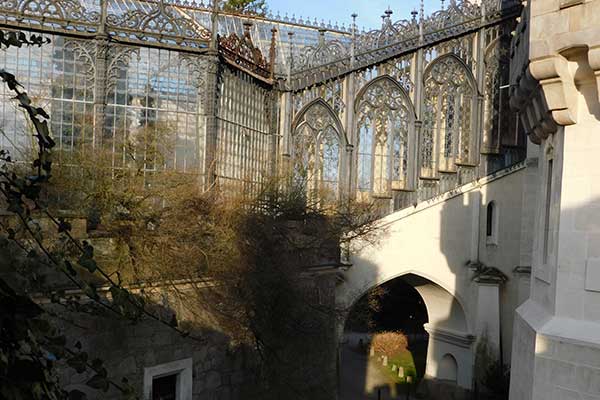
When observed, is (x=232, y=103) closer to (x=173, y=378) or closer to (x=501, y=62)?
(x=173, y=378)

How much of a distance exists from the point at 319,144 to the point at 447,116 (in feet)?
13.7

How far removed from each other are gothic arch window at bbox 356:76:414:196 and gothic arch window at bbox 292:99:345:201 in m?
0.68

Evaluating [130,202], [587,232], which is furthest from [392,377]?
[587,232]

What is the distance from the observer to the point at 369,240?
16547 mm

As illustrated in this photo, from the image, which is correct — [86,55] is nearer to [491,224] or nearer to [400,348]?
[491,224]

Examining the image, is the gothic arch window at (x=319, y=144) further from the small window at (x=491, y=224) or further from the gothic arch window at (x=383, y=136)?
the small window at (x=491, y=224)

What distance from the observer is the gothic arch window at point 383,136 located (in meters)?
17.7

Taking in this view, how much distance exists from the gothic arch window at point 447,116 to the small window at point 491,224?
1430 millimetres

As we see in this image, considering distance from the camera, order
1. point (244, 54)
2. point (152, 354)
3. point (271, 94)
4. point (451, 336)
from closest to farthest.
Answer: point (152, 354), point (244, 54), point (271, 94), point (451, 336)

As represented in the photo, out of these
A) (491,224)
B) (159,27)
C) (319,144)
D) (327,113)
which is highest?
(159,27)

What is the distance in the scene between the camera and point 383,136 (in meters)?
18.0

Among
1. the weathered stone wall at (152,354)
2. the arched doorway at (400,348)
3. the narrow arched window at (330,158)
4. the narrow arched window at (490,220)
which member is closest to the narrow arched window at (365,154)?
the narrow arched window at (330,158)

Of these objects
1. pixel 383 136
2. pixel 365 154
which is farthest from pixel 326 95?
pixel 383 136

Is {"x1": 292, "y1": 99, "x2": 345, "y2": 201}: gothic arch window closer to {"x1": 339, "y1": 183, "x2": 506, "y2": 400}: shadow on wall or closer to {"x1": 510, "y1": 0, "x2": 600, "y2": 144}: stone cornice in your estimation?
{"x1": 339, "y1": 183, "x2": 506, "y2": 400}: shadow on wall
